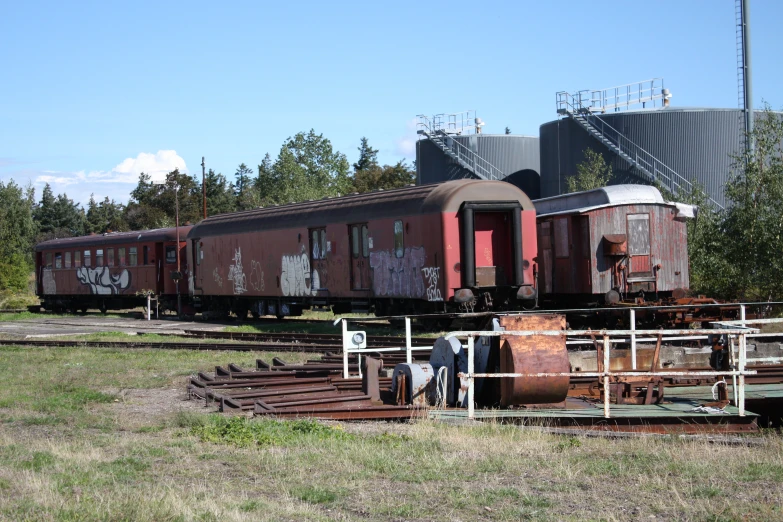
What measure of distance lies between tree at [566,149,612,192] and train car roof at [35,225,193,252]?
16269 mm

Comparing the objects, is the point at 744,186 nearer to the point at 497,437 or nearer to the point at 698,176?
the point at 698,176

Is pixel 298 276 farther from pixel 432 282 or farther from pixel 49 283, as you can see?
pixel 49 283

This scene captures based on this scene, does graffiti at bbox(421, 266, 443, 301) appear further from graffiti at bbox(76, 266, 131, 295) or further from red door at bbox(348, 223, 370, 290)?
graffiti at bbox(76, 266, 131, 295)

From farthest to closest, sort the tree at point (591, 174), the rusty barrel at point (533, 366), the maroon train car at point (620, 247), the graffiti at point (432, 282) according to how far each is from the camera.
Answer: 1. the tree at point (591, 174)
2. the maroon train car at point (620, 247)
3. the graffiti at point (432, 282)
4. the rusty barrel at point (533, 366)

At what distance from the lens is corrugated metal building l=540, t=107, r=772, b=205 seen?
40.9 metres

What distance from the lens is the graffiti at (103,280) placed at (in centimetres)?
3662

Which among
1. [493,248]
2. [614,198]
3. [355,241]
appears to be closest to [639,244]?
[614,198]

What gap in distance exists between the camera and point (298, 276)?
85.4 feet

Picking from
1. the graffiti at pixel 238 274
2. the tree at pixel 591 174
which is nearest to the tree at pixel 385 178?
the tree at pixel 591 174

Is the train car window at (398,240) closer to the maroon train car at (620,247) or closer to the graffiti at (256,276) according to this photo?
the maroon train car at (620,247)

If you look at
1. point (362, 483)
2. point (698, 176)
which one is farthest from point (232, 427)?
point (698, 176)

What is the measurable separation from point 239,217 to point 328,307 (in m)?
5.91

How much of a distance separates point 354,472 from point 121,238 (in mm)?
31235

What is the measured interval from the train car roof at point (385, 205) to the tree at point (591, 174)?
44.5 feet
